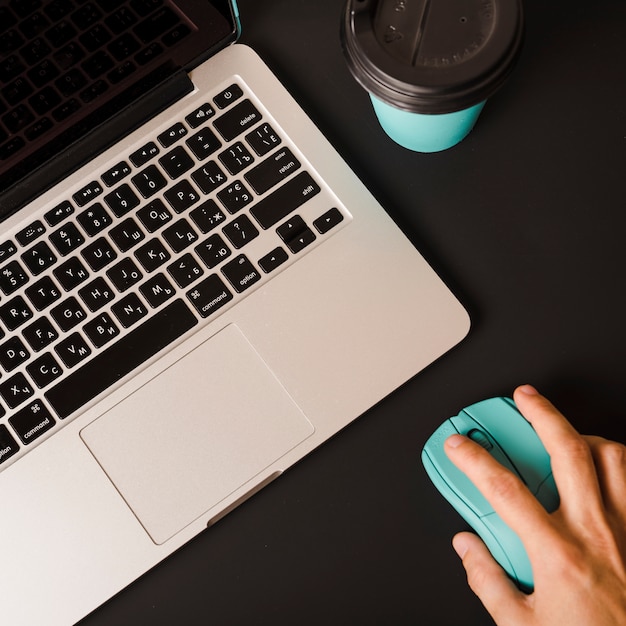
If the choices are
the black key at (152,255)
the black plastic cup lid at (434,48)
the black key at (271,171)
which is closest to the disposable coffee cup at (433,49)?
the black plastic cup lid at (434,48)

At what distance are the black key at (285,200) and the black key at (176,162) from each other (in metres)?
0.08

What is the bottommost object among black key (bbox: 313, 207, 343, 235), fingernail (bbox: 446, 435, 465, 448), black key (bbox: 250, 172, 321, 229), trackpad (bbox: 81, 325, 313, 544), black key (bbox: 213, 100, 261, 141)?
fingernail (bbox: 446, 435, 465, 448)

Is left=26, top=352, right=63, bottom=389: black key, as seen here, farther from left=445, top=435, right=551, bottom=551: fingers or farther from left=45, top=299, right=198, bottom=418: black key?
left=445, top=435, right=551, bottom=551: fingers

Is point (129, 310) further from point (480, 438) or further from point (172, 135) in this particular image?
point (480, 438)

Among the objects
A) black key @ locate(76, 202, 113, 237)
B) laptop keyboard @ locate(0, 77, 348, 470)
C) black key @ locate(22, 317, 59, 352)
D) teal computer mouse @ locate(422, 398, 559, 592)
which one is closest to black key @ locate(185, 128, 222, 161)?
laptop keyboard @ locate(0, 77, 348, 470)

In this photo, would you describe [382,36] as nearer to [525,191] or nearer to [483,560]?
[525,191]

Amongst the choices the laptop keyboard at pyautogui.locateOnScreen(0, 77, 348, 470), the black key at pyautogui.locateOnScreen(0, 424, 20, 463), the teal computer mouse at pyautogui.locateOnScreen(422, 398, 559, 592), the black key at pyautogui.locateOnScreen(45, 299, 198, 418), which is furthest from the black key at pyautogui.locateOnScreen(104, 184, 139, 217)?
the teal computer mouse at pyautogui.locateOnScreen(422, 398, 559, 592)

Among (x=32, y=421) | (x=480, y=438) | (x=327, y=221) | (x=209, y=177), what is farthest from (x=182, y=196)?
(x=480, y=438)

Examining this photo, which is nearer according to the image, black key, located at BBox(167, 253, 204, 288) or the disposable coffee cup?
the disposable coffee cup

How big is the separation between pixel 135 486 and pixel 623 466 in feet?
1.38

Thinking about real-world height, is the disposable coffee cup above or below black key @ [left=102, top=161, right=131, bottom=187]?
below

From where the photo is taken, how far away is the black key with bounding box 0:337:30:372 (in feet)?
2.10

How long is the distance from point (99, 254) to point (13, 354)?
0.12m

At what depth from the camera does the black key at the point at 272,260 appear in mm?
642
